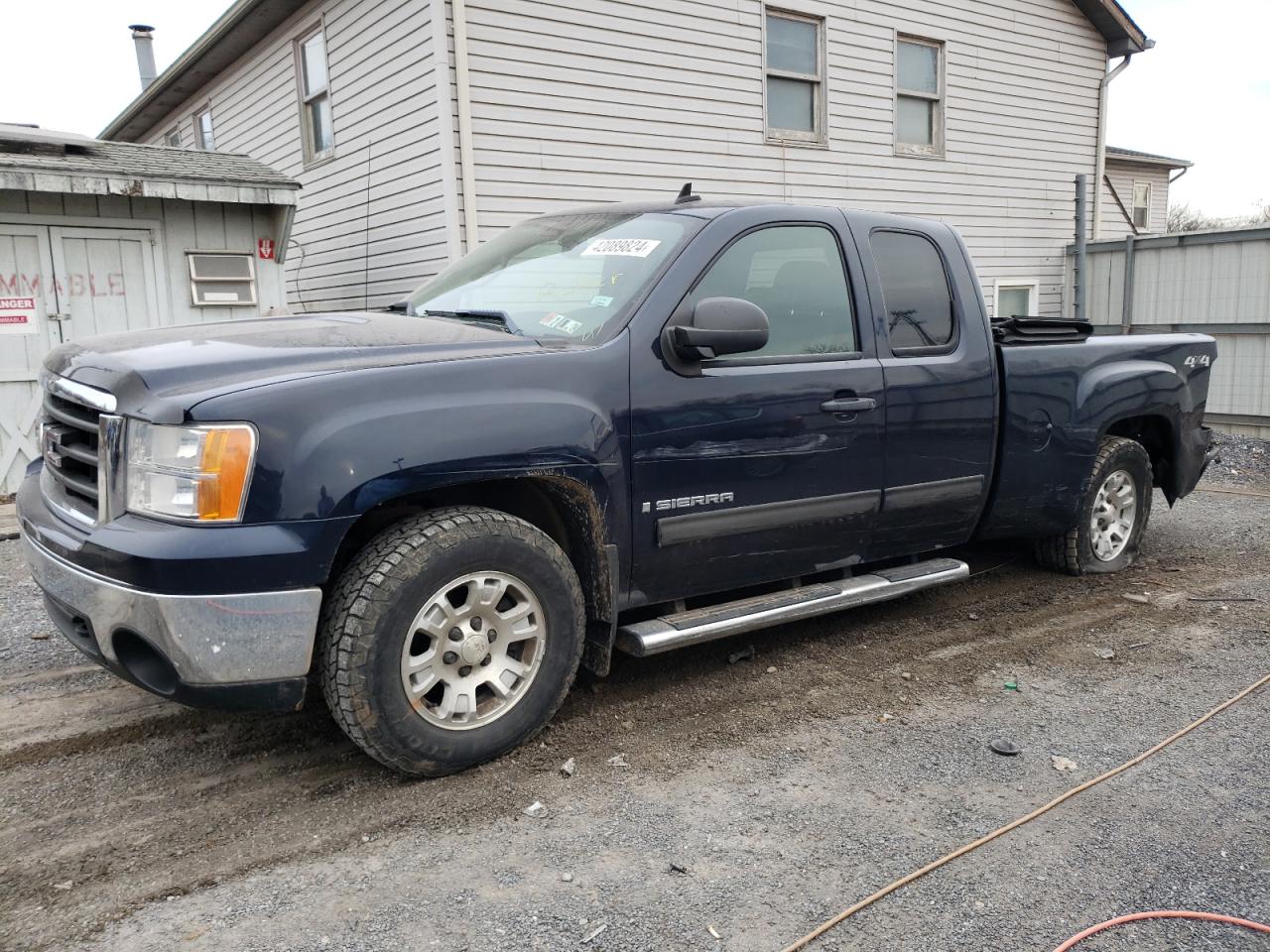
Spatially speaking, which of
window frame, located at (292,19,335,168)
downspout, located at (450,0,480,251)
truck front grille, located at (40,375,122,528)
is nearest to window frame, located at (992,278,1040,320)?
downspout, located at (450,0,480,251)

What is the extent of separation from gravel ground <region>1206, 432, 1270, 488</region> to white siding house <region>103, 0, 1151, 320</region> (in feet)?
13.8

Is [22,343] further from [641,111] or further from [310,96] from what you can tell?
[641,111]

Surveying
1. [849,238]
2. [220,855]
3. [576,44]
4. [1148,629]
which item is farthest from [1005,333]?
[576,44]

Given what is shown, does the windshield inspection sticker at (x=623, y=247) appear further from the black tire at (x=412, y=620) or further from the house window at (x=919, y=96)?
the house window at (x=919, y=96)

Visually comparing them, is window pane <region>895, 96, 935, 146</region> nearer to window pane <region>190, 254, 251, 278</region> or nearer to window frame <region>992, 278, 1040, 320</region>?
window frame <region>992, 278, 1040, 320</region>

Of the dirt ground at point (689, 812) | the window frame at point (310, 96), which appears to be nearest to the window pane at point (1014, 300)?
the window frame at point (310, 96)

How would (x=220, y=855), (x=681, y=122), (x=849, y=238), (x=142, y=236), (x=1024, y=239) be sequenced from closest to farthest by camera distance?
1. (x=220, y=855)
2. (x=849, y=238)
3. (x=142, y=236)
4. (x=681, y=122)
5. (x=1024, y=239)

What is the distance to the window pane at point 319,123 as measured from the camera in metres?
11.6

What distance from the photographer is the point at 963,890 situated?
8.50ft

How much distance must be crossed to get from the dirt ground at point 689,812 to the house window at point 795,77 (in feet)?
28.6

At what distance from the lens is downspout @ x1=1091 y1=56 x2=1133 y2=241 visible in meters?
14.7

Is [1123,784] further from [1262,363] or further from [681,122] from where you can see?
[1262,363]

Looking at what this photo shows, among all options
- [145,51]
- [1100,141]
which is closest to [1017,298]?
[1100,141]

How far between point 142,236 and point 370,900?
27.0 feet
